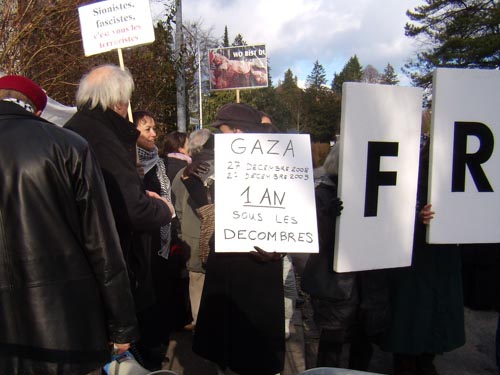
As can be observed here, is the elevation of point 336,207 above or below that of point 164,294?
above

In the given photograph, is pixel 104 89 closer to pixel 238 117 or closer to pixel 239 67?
pixel 238 117

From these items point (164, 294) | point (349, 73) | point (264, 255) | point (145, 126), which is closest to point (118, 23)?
point (145, 126)

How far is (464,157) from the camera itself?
294cm

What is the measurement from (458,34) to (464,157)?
30.2 metres

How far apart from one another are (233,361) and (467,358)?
2266mm

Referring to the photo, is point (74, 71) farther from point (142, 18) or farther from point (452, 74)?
point (452, 74)

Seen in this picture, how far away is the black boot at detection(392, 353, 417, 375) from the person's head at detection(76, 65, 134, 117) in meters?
2.49

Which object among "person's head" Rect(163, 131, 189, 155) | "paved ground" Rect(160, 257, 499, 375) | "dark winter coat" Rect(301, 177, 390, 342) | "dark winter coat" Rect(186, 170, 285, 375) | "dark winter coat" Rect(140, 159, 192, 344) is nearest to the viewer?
"dark winter coat" Rect(186, 170, 285, 375)

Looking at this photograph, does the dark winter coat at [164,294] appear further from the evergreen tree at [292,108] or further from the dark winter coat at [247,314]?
the evergreen tree at [292,108]

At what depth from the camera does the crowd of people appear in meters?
1.80

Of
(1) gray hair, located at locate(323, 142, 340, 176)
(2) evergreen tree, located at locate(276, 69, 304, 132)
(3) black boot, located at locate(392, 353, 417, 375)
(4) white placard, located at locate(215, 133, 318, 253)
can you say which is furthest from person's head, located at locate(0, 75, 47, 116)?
(2) evergreen tree, located at locate(276, 69, 304, 132)

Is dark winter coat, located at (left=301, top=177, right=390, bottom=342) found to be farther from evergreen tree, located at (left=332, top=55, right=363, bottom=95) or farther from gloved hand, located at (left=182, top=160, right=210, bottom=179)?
evergreen tree, located at (left=332, top=55, right=363, bottom=95)

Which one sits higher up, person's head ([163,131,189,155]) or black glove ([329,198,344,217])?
person's head ([163,131,189,155])

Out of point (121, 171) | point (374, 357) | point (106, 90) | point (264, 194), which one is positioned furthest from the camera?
point (374, 357)
